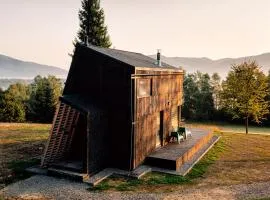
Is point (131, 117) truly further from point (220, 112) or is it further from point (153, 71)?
point (220, 112)

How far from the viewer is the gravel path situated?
13.2m

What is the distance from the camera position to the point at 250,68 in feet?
120

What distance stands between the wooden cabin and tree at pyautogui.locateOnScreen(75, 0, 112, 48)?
74.5 ft

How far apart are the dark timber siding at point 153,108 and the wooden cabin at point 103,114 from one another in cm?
6

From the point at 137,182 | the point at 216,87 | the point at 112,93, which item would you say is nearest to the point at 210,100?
the point at 216,87

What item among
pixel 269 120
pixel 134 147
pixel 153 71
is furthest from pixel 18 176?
pixel 269 120

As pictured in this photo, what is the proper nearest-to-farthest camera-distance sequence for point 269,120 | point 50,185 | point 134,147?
point 50,185
point 134,147
point 269,120

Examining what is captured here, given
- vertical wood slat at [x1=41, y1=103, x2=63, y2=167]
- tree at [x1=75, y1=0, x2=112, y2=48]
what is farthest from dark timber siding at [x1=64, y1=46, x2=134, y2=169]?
tree at [x1=75, y1=0, x2=112, y2=48]

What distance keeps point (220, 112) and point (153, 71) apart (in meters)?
44.0

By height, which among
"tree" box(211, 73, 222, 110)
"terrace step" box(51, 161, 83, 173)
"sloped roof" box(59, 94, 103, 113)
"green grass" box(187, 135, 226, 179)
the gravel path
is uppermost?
"tree" box(211, 73, 222, 110)

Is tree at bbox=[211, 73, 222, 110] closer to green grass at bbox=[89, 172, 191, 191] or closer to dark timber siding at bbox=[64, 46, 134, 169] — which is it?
dark timber siding at bbox=[64, 46, 134, 169]

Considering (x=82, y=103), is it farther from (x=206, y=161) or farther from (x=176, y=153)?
(x=206, y=161)

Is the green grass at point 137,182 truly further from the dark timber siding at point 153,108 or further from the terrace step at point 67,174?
the dark timber siding at point 153,108

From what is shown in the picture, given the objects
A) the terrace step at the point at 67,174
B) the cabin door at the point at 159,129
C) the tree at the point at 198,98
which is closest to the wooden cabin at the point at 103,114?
the terrace step at the point at 67,174
